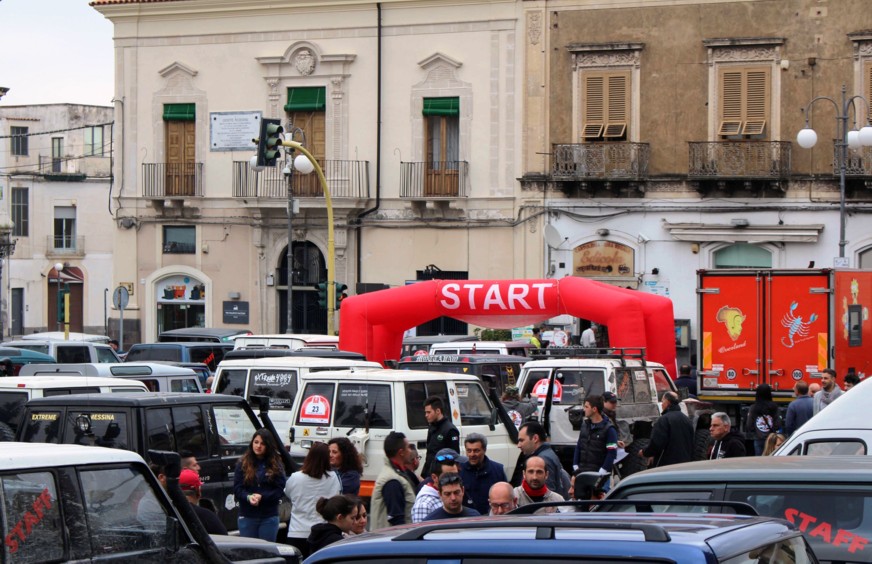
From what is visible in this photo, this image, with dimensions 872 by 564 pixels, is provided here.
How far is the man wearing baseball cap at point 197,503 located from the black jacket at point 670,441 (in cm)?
612

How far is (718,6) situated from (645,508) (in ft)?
94.9

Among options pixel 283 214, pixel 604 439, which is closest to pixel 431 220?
pixel 283 214

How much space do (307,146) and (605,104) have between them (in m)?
8.64

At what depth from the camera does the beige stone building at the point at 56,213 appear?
219ft

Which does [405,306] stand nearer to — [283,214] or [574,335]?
[574,335]

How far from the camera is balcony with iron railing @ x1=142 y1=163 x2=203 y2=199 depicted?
128ft

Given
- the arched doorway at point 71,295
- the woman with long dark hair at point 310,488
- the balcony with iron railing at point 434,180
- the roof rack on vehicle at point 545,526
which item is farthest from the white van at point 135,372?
the arched doorway at point 71,295

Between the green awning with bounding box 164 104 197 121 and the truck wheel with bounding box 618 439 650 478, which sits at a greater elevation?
the green awning with bounding box 164 104 197 121

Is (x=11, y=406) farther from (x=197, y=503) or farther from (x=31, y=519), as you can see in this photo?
(x=31, y=519)

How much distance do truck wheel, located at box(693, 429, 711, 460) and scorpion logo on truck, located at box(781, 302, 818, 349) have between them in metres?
6.31

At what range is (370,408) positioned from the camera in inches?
597

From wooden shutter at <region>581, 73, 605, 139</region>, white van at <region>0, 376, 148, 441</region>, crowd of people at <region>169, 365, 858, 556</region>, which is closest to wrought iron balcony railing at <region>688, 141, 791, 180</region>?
wooden shutter at <region>581, 73, 605, 139</region>

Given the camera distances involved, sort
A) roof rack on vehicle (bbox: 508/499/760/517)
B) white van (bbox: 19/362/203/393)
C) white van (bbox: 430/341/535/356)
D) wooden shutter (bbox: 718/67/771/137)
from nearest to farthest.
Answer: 1. roof rack on vehicle (bbox: 508/499/760/517)
2. white van (bbox: 19/362/203/393)
3. white van (bbox: 430/341/535/356)
4. wooden shutter (bbox: 718/67/771/137)

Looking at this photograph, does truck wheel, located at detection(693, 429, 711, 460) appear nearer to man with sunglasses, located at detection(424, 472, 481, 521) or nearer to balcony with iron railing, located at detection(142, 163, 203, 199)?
man with sunglasses, located at detection(424, 472, 481, 521)
